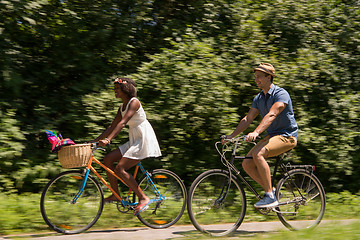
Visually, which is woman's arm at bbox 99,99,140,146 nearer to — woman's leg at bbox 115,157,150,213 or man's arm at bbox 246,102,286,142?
woman's leg at bbox 115,157,150,213

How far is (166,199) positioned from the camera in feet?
19.8

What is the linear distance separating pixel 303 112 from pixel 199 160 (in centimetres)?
227

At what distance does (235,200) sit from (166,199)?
3.23 ft

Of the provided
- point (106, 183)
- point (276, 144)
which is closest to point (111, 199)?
point (106, 183)

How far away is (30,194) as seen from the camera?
703 cm

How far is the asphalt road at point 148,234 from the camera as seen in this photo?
5363 millimetres

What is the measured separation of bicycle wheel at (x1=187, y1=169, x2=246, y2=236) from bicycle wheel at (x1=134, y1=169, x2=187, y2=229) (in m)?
0.49

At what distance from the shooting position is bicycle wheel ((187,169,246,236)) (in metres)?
5.55

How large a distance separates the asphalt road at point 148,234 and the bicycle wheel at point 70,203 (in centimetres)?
14

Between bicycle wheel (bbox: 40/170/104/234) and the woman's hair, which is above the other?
the woman's hair

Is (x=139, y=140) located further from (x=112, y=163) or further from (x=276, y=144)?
(x=276, y=144)

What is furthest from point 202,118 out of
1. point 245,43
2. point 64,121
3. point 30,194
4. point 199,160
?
point 30,194

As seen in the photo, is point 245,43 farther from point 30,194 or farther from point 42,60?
point 30,194

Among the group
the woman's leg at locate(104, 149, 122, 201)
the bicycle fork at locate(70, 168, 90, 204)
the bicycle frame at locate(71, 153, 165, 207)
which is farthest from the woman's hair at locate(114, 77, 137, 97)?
the bicycle fork at locate(70, 168, 90, 204)
